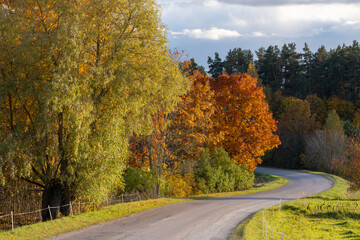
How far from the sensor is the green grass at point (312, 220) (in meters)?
19.4

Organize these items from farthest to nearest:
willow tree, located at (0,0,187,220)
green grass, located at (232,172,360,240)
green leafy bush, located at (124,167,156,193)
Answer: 1. green leafy bush, located at (124,167,156,193)
2. green grass, located at (232,172,360,240)
3. willow tree, located at (0,0,187,220)

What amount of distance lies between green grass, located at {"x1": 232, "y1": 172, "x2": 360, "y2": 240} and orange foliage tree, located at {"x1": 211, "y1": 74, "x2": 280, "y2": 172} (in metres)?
8.83

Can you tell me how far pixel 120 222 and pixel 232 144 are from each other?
2262cm

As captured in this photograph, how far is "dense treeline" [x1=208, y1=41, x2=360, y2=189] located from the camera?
6325 centimetres

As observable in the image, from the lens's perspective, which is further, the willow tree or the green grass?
the green grass

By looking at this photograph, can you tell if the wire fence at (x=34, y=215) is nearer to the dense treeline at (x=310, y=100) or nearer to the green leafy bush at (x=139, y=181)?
the green leafy bush at (x=139, y=181)

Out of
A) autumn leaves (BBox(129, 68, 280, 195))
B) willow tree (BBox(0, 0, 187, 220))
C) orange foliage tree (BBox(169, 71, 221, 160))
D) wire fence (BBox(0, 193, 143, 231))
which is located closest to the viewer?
willow tree (BBox(0, 0, 187, 220))

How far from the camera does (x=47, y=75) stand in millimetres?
19781

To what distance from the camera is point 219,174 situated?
37.1 m

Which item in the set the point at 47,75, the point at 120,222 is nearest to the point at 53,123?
the point at 47,75

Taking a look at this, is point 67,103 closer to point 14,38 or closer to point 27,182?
point 14,38

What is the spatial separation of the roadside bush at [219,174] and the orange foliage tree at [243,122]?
1.31m

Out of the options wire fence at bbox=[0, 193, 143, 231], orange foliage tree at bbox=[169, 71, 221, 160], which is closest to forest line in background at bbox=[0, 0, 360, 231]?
wire fence at bbox=[0, 193, 143, 231]

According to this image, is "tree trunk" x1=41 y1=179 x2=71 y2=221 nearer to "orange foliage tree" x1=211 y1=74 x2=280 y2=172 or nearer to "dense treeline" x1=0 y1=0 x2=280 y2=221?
"dense treeline" x1=0 y1=0 x2=280 y2=221
